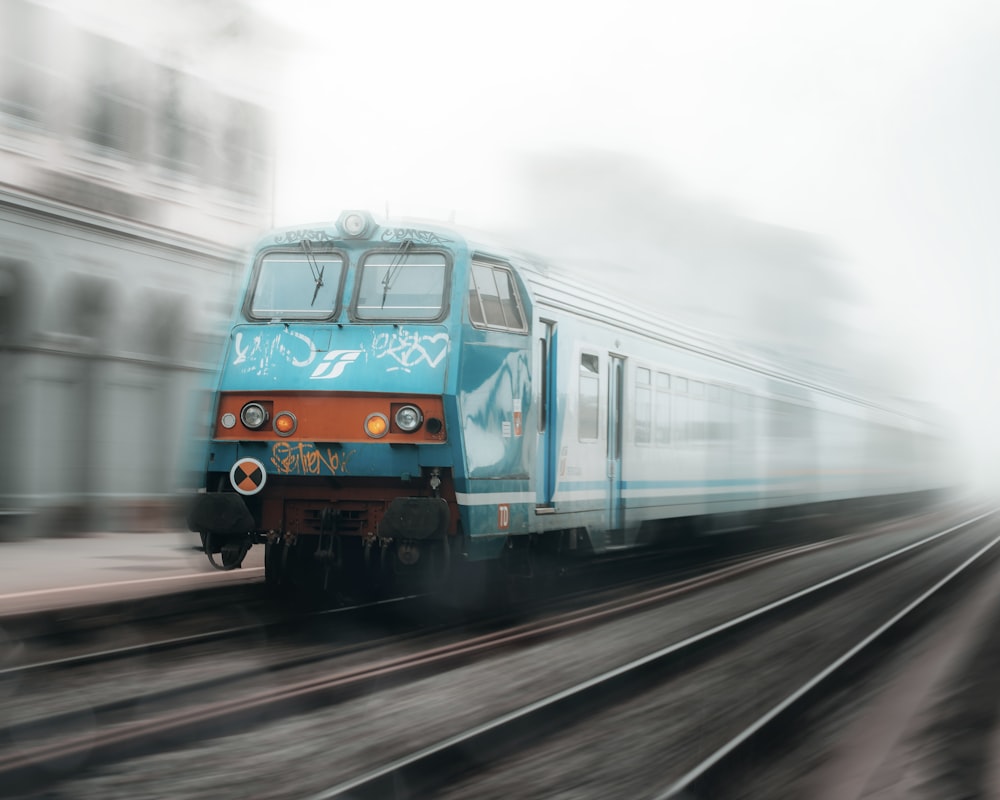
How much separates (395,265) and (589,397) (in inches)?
105

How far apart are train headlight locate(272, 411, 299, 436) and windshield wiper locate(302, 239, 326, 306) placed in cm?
104

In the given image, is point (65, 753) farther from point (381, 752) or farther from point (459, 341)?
point (459, 341)

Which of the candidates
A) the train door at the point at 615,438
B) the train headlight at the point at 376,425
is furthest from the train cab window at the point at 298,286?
the train door at the point at 615,438

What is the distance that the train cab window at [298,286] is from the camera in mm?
9609

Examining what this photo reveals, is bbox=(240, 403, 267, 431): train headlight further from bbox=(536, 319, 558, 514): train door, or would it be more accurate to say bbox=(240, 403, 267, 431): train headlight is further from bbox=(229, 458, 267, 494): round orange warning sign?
bbox=(536, 319, 558, 514): train door

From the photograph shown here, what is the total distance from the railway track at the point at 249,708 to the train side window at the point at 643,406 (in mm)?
3111

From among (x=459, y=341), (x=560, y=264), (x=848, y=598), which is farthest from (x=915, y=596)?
(x=459, y=341)

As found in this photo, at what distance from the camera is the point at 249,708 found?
6441 millimetres

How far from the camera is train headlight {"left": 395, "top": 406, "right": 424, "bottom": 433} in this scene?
8.83 meters

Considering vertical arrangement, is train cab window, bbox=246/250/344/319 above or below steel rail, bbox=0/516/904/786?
Result: above

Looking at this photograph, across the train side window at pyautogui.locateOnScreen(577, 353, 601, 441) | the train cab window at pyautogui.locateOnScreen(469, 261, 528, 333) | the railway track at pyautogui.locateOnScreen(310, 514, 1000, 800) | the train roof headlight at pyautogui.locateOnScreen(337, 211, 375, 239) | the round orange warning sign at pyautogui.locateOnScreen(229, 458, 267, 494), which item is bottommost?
the railway track at pyautogui.locateOnScreen(310, 514, 1000, 800)

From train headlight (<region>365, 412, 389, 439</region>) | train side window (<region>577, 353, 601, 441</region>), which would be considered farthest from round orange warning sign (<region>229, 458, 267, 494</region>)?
train side window (<region>577, 353, 601, 441</region>)

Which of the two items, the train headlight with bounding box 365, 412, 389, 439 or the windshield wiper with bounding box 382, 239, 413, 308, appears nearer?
the train headlight with bounding box 365, 412, 389, 439

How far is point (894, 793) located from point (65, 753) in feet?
12.3
